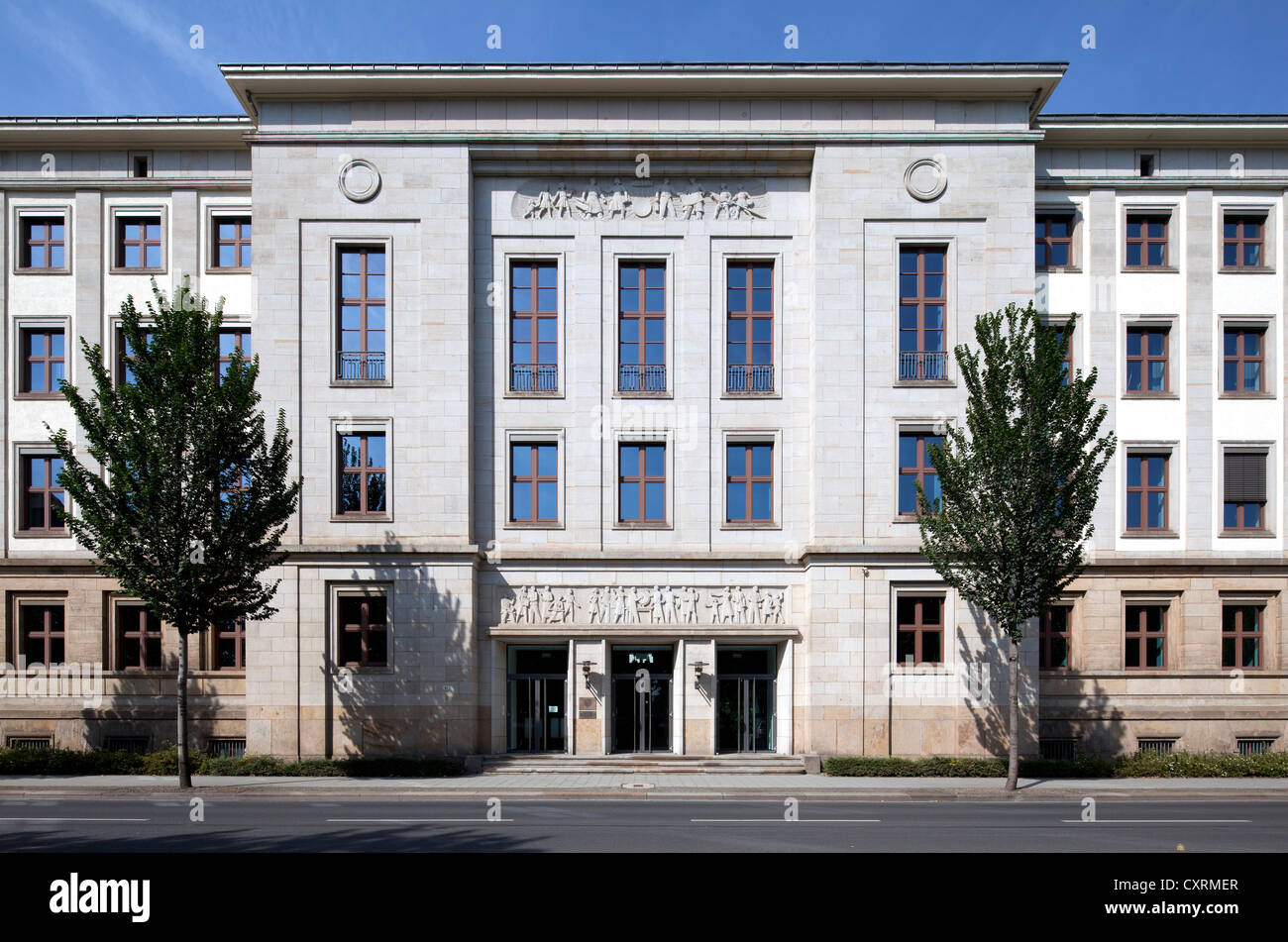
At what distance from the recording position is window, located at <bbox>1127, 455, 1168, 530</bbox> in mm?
27203

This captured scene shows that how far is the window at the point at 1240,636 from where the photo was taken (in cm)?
2698

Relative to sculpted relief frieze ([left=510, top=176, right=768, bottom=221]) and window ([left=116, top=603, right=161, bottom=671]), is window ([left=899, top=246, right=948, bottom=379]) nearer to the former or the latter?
sculpted relief frieze ([left=510, top=176, right=768, bottom=221])

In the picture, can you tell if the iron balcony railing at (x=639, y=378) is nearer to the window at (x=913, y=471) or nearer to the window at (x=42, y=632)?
the window at (x=913, y=471)

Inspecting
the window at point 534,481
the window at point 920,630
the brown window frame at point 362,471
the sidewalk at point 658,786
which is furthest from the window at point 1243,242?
the brown window frame at point 362,471

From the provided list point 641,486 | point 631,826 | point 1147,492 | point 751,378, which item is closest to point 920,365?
point 751,378

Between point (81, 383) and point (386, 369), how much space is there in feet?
31.8

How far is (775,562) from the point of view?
26016 mm

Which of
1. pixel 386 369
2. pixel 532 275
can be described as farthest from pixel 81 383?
pixel 532 275

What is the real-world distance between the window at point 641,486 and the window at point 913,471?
6.78 m

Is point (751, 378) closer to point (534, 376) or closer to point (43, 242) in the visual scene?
point (534, 376)

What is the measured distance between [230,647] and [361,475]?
677cm

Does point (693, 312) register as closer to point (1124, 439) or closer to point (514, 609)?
point (514, 609)

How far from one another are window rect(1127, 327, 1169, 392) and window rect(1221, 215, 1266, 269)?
2983mm

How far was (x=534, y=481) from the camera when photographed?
2652 cm
